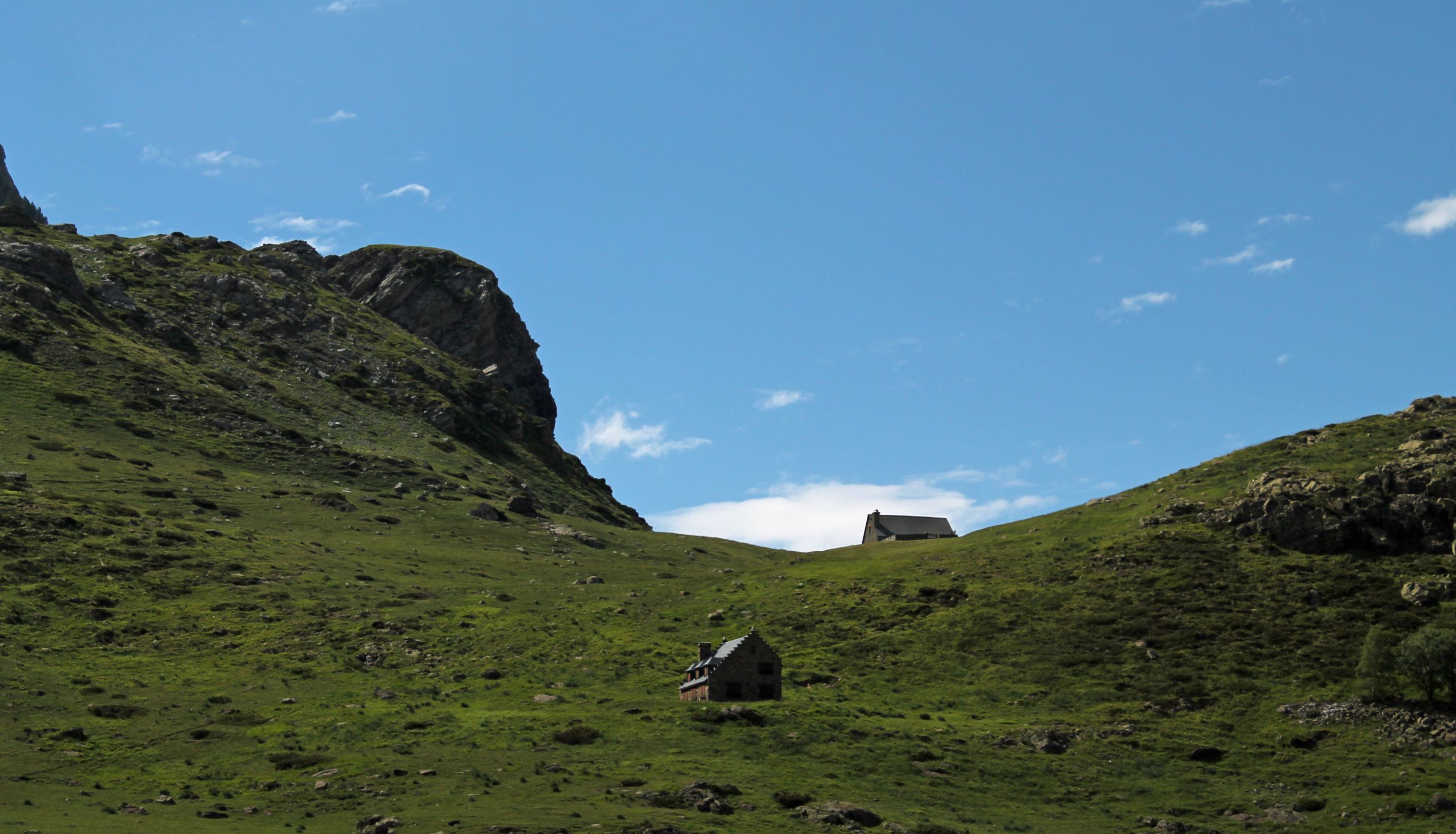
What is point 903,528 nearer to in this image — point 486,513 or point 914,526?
point 914,526

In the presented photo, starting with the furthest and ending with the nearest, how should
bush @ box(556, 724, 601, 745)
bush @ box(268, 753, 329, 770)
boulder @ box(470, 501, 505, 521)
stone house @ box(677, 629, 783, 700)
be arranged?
boulder @ box(470, 501, 505, 521) → stone house @ box(677, 629, 783, 700) → bush @ box(556, 724, 601, 745) → bush @ box(268, 753, 329, 770)

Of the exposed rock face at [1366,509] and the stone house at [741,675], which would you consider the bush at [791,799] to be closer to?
the stone house at [741,675]

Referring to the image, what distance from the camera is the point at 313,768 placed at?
6850 cm

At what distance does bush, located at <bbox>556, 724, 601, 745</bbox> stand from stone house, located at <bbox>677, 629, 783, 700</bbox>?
1112 cm

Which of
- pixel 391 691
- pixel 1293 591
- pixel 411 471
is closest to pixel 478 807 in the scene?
pixel 391 691

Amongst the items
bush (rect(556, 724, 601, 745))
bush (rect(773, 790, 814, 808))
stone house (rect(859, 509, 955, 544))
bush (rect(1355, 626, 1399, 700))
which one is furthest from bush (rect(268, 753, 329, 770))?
stone house (rect(859, 509, 955, 544))

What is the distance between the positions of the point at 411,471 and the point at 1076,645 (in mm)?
110907

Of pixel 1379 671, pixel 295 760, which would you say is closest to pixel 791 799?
pixel 295 760

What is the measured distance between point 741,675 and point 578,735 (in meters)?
14.5

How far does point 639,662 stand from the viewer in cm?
9862

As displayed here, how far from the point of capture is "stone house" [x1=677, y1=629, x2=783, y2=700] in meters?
85.9

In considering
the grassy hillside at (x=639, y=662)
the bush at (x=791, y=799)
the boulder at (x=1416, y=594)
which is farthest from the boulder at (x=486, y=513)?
the boulder at (x=1416, y=594)

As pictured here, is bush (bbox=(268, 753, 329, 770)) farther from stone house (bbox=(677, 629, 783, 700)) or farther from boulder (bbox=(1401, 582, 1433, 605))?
boulder (bbox=(1401, 582, 1433, 605))

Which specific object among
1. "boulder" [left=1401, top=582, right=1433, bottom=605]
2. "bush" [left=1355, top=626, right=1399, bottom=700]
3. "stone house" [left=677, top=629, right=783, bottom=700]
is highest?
"boulder" [left=1401, top=582, right=1433, bottom=605]
